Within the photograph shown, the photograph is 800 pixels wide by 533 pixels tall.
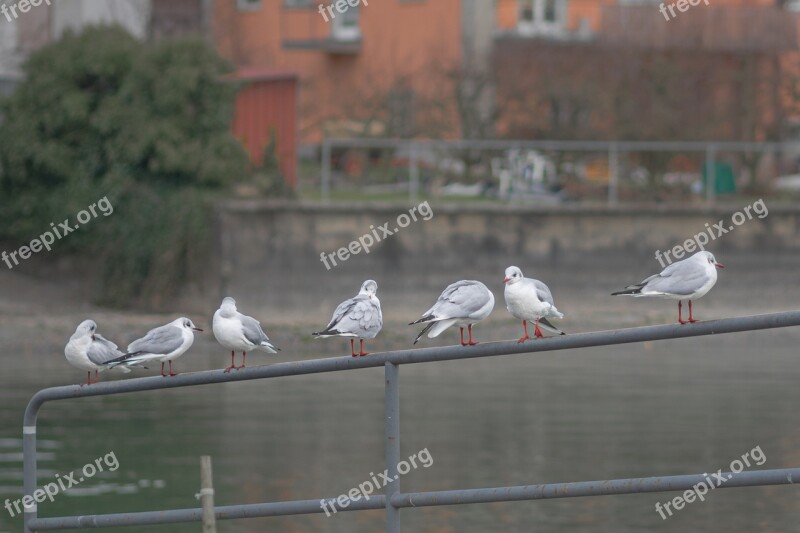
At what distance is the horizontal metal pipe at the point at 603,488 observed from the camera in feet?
16.6

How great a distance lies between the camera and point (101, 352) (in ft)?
25.5

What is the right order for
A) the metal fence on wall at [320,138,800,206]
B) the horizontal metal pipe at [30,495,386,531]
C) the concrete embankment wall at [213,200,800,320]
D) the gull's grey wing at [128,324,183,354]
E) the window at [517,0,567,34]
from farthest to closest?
the window at [517,0,567,34] → the metal fence on wall at [320,138,800,206] → the concrete embankment wall at [213,200,800,320] → the gull's grey wing at [128,324,183,354] → the horizontal metal pipe at [30,495,386,531]

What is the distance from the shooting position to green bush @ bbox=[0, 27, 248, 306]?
101 ft

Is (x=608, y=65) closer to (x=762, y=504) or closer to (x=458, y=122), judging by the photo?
(x=458, y=122)

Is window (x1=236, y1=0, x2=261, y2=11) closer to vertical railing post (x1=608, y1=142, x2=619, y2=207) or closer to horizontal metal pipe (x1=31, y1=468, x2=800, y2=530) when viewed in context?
vertical railing post (x1=608, y1=142, x2=619, y2=207)

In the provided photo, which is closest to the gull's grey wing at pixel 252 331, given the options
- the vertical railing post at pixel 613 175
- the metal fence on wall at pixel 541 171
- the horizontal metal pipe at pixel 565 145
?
the metal fence on wall at pixel 541 171

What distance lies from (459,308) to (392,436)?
37.0 inches

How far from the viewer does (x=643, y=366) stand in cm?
2933

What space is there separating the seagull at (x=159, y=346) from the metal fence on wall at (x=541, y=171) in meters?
24.5

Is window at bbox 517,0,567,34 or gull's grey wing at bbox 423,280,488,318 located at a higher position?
window at bbox 517,0,567,34

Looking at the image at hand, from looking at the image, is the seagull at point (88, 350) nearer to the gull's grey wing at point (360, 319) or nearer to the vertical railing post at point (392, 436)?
the gull's grey wing at point (360, 319)

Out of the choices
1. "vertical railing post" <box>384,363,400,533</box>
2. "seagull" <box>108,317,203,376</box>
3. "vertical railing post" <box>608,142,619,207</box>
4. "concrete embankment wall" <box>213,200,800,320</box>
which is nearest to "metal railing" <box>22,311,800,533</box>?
"vertical railing post" <box>384,363,400,533</box>

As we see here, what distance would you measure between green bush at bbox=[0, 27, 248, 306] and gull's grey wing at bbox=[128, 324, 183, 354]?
23.5 m

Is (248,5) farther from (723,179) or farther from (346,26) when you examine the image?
(723,179)
